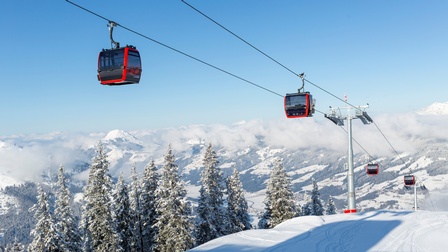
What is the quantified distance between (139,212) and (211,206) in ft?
26.2

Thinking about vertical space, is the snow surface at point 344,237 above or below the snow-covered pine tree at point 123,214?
above

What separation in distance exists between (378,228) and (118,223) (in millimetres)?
28467

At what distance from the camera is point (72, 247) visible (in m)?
37.0

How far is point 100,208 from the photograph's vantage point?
36469mm

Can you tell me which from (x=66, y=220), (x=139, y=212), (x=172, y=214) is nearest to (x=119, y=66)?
(x=172, y=214)

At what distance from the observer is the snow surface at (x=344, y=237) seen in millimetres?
13539

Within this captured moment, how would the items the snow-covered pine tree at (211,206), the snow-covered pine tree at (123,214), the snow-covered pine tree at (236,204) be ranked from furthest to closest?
the snow-covered pine tree at (236,204), the snow-covered pine tree at (211,206), the snow-covered pine tree at (123,214)

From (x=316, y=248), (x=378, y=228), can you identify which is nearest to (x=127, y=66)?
(x=316, y=248)

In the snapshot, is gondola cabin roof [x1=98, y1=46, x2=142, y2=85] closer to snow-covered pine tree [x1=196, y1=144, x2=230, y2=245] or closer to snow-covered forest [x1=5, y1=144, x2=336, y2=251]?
snow-covered forest [x1=5, y1=144, x2=336, y2=251]

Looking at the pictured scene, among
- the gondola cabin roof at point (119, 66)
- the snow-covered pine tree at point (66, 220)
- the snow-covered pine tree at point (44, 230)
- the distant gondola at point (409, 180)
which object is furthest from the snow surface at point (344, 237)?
Result: the distant gondola at point (409, 180)

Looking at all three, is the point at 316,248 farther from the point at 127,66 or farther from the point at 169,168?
the point at 169,168

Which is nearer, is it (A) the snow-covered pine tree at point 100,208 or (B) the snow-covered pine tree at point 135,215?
(A) the snow-covered pine tree at point 100,208

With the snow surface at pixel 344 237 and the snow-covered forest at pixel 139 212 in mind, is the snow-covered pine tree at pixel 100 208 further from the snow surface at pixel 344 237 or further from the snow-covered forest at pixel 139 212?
the snow surface at pixel 344 237

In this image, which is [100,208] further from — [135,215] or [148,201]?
[148,201]
